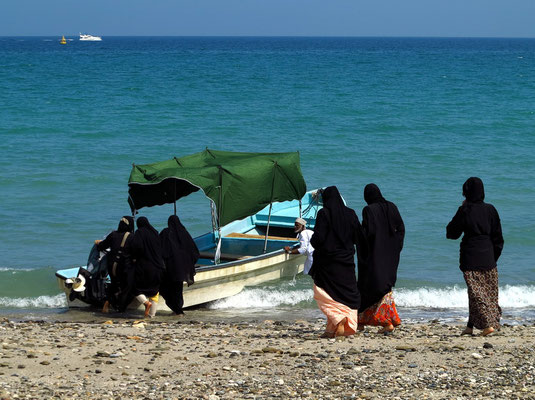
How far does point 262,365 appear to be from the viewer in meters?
7.11

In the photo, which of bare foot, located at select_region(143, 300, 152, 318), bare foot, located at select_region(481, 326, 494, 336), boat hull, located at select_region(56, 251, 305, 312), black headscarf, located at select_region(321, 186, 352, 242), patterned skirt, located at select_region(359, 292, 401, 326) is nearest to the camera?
black headscarf, located at select_region(321, 186, 352, 242)

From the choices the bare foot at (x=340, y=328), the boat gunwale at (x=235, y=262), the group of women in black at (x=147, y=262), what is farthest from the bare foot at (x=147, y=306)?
the bare foot at (x=340, y=328)

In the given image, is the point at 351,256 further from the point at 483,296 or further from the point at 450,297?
the point at 450,297

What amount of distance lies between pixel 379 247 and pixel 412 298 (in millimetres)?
4477

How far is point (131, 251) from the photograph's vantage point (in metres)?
9.89

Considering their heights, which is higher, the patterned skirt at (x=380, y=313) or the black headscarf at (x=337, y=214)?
the black headscarf at (x=337, y=214)

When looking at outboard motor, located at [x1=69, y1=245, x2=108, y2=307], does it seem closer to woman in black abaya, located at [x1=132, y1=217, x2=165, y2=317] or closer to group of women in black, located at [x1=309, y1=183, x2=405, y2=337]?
woman in black abaya, located at [x1=132, y1=217, x2=165, y2=317]

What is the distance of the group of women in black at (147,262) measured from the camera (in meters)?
9.84

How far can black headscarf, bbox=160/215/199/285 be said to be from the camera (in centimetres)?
1006

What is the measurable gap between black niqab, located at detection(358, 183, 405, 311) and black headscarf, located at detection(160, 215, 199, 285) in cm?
275

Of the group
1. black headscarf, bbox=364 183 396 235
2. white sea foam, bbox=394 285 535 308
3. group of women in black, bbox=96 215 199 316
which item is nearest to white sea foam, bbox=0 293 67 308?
group of women in black, bbox=96 215 199 316

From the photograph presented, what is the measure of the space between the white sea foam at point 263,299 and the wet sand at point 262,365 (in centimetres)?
255

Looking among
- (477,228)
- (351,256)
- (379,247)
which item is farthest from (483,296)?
(351,256)

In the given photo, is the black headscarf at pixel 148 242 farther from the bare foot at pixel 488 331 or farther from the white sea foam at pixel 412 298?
the bare foot at pixel 488 331
